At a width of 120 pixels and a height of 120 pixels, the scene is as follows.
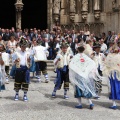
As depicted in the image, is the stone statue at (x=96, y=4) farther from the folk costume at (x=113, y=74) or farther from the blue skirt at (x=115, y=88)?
the blue skirt at (x=115, y=88)

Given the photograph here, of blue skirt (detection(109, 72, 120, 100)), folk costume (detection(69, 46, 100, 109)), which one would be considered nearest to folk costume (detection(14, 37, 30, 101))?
folk costume (detection(69, 46, 100, 109))

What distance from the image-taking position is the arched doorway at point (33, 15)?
22875 mm

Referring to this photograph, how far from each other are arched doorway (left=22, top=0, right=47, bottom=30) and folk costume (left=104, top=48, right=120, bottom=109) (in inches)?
571

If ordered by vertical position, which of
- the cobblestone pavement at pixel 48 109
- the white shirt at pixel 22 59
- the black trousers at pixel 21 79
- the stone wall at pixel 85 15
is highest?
the stone wall at pixel 85 15

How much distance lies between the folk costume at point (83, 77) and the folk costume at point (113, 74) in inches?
15.0

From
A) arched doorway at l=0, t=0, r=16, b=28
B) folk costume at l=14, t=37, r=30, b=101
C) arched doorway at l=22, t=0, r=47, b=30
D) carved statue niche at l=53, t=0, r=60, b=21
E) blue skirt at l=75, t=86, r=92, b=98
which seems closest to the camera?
blue skirt at l=75, t=86, r=92, b=98

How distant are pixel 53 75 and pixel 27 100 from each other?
17.1ft

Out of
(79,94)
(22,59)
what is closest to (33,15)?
(22,59)

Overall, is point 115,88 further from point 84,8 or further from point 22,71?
point 84,8

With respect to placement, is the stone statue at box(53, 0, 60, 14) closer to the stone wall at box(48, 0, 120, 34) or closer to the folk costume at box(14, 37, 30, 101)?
the stone wall at box(48, 0, 120, 34)

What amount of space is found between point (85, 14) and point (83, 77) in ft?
34.7

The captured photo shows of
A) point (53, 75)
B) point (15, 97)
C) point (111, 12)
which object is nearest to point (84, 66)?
point (15, 97)

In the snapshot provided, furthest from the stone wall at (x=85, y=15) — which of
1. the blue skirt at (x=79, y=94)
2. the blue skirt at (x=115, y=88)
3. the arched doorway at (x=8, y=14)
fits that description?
the blue skirt at (x=79, y=94)

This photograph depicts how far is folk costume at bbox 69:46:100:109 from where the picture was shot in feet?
27.2
